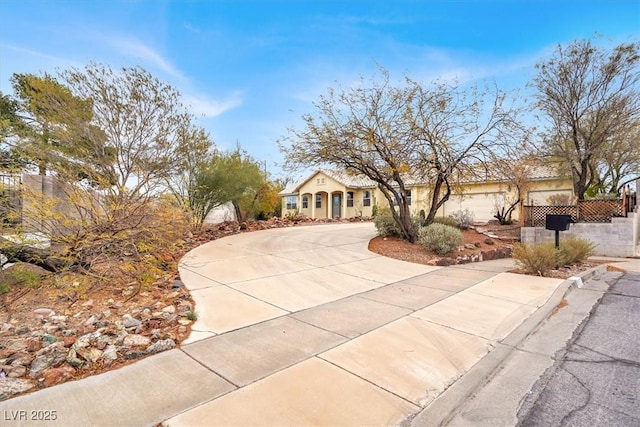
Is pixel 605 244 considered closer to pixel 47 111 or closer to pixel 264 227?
pixel 264 227

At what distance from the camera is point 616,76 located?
12164 mm

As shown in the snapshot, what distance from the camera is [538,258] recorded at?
682 centimetres

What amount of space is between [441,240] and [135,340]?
8031 mm

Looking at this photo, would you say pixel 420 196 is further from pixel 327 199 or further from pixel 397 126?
pixel 397 126

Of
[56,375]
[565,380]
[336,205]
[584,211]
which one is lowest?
[565,380]

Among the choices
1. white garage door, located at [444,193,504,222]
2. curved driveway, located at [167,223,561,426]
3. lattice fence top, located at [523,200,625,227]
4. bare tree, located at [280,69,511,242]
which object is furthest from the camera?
A: white garage door, located at [444,193,504,222]

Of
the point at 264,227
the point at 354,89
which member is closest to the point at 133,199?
the point at 354,89

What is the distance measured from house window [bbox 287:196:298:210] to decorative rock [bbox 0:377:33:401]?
91.5 ft

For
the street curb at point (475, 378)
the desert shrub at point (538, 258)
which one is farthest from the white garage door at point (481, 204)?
the street curb at point (475, 378)

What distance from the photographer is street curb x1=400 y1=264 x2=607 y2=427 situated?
237 centimetres

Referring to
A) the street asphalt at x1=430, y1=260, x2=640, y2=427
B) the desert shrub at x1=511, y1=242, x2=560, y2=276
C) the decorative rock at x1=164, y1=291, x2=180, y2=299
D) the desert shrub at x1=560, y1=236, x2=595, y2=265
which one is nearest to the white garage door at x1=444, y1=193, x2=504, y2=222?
the desert shrub at x1=560, y1=236, x2=595, y2=265

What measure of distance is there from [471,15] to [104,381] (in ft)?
42.0

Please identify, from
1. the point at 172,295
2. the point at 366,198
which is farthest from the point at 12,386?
the point at 366,198

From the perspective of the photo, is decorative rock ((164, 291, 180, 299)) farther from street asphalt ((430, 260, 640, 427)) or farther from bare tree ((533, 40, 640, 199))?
bare tree ((533, 40, 640, 199))
